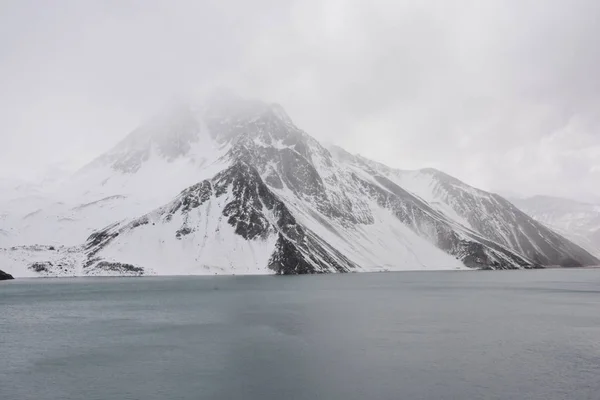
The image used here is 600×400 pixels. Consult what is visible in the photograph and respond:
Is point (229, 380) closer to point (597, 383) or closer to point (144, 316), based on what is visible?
point (597, 383)

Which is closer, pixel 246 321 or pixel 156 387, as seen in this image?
pixel 156 387

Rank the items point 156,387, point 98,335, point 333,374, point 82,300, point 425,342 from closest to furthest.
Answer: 1. point 156,387
2. point 333,374
3. point 425,342
4. point 98,335
5. point 82,300

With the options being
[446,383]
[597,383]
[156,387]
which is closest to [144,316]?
[156,387]

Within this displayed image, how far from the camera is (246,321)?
337 ft

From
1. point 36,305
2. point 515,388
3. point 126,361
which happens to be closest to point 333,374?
point 515,388

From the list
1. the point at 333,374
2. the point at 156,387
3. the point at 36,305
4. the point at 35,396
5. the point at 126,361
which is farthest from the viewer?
the point at 36,305

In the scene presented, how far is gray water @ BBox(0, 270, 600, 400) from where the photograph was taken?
54.9m

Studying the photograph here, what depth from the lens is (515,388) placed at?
5456 centimetres

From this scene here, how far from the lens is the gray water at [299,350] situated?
54.9 meters

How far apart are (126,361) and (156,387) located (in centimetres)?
1450

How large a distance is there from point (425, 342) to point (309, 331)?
2178 cm

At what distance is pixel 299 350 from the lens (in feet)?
245

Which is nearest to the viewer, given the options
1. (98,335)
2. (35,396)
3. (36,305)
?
(35,396)

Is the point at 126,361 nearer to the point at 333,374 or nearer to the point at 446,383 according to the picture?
the point at 333,374
